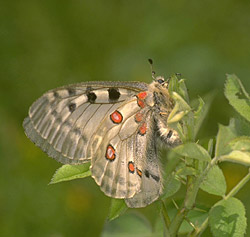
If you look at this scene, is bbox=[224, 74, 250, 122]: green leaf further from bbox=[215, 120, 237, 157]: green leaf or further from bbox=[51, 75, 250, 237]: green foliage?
bbox=[215, 120, 237, 157]: green leaf

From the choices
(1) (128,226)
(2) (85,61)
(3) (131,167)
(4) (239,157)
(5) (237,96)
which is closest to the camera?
(4) (239,157)

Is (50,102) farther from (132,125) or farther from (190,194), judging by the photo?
(190,194)

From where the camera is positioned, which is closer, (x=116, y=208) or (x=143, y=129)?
(x=116, y=208)

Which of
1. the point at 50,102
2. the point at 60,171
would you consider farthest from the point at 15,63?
the point at 60,171

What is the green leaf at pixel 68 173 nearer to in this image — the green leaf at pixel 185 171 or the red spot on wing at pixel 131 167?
the red spot on wing at pixel 131 167

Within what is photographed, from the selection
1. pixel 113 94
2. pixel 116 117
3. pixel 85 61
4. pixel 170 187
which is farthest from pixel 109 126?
pixel 85 61

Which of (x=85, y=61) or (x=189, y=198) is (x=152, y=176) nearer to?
(x=189, y=198)

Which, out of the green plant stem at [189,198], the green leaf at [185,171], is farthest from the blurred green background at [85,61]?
the green leaf at [185,171]
